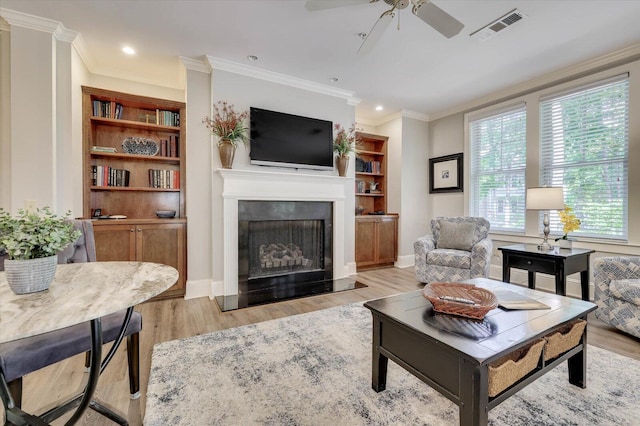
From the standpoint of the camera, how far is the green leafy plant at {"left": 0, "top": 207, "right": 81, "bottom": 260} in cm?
99

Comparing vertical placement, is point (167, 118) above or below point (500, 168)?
above

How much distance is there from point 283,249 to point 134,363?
237cm

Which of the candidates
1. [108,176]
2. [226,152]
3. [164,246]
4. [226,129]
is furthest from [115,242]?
[226,129]

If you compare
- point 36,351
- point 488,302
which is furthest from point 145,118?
point 488,302

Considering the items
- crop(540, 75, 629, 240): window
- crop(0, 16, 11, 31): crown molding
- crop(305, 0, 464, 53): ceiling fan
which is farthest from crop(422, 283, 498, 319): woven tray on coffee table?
crop(0, 16, 11, 31): crown molding

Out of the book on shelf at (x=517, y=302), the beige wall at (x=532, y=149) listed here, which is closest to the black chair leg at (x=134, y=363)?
the book on shelf at (x=517, y=302)

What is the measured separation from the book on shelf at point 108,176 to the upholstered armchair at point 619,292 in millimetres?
4934

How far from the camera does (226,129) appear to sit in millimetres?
3209

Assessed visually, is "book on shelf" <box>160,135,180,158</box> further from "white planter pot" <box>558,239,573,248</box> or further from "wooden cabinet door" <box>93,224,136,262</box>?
"white planter pot" <box>558,239,573,248</box>

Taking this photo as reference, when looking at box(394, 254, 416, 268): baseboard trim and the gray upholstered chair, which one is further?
box(394, 254, 416, 268): baseboard trim

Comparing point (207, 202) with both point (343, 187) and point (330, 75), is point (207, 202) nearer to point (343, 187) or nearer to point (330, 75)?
point (343, 187)

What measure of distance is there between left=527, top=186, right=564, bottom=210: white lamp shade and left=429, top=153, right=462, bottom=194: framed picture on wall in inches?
63.8

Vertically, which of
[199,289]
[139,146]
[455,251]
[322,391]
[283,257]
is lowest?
[322,391]

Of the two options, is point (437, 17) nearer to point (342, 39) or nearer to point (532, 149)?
point (342, 39)
